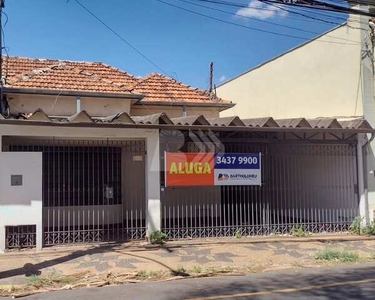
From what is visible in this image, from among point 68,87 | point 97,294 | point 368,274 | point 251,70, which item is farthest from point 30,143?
point 251,70

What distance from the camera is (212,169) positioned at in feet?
40.7

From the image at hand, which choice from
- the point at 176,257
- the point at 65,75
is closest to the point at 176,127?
the point at 176,257

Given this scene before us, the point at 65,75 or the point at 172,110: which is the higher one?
the point at 65,75

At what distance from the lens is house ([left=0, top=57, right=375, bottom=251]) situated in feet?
36.4

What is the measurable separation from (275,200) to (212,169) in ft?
7.58

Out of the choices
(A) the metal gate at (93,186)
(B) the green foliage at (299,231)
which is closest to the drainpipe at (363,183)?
(B) the green foliage at (299,231)

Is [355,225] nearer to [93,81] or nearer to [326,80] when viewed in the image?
[326,80]

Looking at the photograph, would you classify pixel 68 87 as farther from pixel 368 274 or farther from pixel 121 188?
pixel 368 274

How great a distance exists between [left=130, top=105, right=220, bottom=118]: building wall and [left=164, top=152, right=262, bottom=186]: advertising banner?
390 centimetres

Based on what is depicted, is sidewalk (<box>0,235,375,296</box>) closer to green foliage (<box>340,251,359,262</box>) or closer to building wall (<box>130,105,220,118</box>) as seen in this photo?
green foliage (<box>340,251,359,262</box>)

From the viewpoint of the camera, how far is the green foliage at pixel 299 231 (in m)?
12.9

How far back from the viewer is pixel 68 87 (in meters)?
13.8

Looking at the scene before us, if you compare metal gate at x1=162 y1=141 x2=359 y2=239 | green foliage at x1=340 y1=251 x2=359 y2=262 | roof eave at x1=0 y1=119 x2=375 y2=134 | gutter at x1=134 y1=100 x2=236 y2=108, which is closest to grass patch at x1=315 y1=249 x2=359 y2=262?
green foliage at x1=340 y1=251 x2=359 y2=262

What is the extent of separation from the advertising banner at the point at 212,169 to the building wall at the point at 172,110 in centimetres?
390
